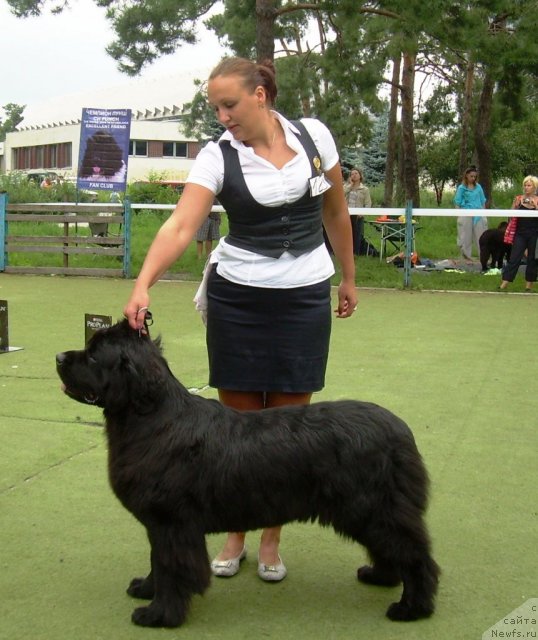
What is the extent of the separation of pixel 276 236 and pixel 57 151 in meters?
73.4

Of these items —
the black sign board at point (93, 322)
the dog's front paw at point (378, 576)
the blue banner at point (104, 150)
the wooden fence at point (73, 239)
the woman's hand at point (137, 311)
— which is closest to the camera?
the woman's hand at point (137, 311)

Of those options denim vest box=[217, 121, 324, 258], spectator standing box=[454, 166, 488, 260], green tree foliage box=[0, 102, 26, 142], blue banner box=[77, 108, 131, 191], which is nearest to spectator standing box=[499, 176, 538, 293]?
spectator standing box=[454, 166, 488, 260]

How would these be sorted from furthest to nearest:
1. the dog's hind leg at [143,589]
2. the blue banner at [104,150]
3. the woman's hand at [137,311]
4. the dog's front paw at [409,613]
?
the blue banner at [104,150], the dog's hind leg at [143,589], the dog's front paw at [409,613], the woman's hand at [137,311]

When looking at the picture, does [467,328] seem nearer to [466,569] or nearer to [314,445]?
[466,569]

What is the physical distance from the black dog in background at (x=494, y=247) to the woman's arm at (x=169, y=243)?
12.6 m

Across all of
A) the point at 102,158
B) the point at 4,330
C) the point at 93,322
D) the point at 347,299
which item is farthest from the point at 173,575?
the point at 102,158

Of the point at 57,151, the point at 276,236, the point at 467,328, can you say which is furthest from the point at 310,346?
the point at 57,151

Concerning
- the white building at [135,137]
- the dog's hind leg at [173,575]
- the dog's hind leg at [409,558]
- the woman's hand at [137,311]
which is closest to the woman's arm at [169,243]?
the woman's hand at [137,311]

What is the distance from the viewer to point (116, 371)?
10.4 ft

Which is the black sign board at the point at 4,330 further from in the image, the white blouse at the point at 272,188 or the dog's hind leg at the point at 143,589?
the dog's hind leg at the point at 143,589

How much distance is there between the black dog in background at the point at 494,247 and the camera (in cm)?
1560

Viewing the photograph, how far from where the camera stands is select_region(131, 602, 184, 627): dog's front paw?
3336mm

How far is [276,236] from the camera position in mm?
3715

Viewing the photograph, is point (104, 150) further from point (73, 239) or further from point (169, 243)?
point (169, 243)
